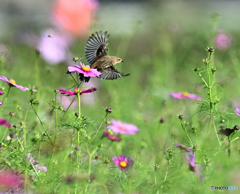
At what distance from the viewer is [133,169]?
5.54ft

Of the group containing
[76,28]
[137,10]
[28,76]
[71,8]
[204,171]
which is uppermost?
[137,10]

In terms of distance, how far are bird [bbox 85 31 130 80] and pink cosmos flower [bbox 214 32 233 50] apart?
4.07 feet

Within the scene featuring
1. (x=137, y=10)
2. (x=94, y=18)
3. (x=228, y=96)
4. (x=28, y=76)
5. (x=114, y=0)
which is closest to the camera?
(x=94, y=18)

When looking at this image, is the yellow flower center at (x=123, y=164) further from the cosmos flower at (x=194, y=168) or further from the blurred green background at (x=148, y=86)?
the cosmos flower at (x=194, y=168)

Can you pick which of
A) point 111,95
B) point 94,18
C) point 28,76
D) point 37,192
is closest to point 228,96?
point 111,95

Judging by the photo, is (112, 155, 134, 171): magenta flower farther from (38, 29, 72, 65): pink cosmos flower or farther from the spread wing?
(38, 29, 72, 65): pink cosmos flower

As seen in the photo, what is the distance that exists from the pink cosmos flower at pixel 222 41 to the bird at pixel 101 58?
1240 millimetres

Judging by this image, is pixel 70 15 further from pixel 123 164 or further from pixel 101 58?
pixel 123 164

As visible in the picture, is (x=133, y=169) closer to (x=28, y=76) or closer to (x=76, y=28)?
(x=28, y=76)

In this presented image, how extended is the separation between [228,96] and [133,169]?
168cm

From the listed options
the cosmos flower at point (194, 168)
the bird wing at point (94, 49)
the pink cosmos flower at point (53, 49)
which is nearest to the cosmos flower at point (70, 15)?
the pink cosmos flower at point (53, 49)

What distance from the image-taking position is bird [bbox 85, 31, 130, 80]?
1694mm

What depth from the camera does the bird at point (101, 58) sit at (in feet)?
5.56

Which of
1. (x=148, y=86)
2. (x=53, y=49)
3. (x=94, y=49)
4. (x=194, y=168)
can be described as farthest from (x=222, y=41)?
(x=194, y=168)
